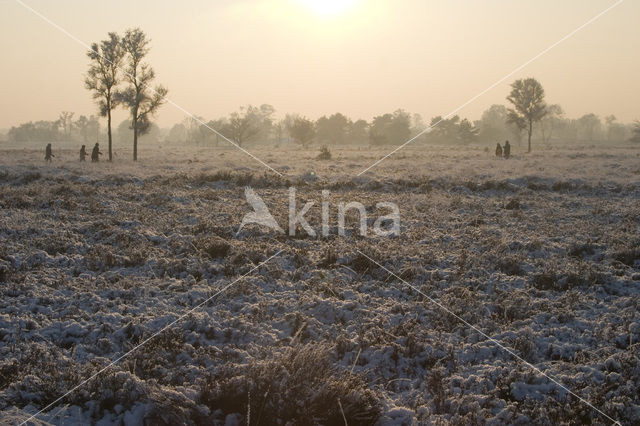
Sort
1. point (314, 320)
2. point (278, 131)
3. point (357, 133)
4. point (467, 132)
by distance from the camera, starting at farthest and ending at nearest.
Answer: point (278, 131) < point (357, 133) < point (467, 132) < point (314, 320)

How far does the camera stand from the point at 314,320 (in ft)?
20.4

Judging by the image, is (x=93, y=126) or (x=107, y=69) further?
(x=93, y=126)

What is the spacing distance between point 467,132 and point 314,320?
82106mm

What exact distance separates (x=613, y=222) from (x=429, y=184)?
329 inches

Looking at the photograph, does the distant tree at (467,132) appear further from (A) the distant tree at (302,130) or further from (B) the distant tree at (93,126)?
(B) the distant tree at (93,126)

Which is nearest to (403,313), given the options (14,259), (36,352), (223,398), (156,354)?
(223,398)

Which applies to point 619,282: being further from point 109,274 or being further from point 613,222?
point 109,274

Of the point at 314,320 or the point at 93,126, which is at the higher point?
the point at 93,126

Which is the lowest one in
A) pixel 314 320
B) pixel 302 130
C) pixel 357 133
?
pixel 314 320

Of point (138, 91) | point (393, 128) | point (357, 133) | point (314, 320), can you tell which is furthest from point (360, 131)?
point (314, 320)

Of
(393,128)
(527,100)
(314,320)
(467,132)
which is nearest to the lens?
(314,320)

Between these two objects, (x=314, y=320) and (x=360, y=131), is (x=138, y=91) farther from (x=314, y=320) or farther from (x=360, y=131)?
(x=360, y=131)

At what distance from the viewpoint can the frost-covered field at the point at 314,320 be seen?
4410 mm

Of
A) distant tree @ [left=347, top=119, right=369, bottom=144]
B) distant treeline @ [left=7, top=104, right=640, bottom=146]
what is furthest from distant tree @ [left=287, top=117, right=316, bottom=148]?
distant tree @ [left=347, top=119, right=369, bottom=144]
